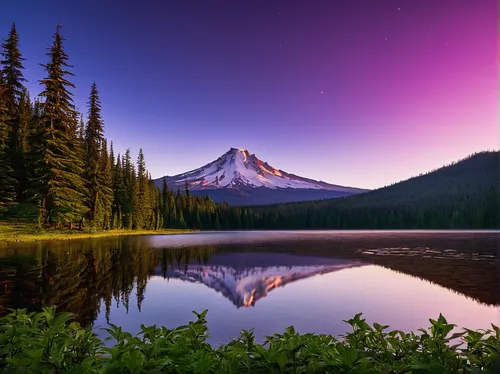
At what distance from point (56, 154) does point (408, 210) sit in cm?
12376

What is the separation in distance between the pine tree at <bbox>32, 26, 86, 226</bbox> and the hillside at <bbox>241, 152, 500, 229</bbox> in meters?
99.7

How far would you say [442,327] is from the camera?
3992mm

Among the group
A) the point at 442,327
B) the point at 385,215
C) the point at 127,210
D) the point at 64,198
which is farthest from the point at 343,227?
the point at 442,327

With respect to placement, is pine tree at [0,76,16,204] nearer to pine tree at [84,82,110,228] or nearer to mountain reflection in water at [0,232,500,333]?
pine tree at [84,82,110,228]

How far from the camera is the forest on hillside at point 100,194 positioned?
40750 millimetres

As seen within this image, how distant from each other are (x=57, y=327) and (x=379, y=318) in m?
8.30

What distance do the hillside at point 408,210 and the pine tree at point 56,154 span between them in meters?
99.7

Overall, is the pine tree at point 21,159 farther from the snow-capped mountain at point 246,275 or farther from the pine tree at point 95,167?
the snow-capped mountain at point 246,275

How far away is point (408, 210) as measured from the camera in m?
131

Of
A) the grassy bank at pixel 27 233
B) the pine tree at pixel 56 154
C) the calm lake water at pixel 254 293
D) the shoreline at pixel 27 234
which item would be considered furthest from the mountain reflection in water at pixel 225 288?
the pine tree at pixel 56 154

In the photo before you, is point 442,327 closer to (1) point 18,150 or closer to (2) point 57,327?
(2) point 57,327

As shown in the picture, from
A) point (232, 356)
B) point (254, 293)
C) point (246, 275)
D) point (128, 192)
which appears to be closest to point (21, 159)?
point (128, 192)

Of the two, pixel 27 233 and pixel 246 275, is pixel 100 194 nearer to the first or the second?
pixel 27 233

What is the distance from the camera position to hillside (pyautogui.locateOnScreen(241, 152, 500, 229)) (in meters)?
114
